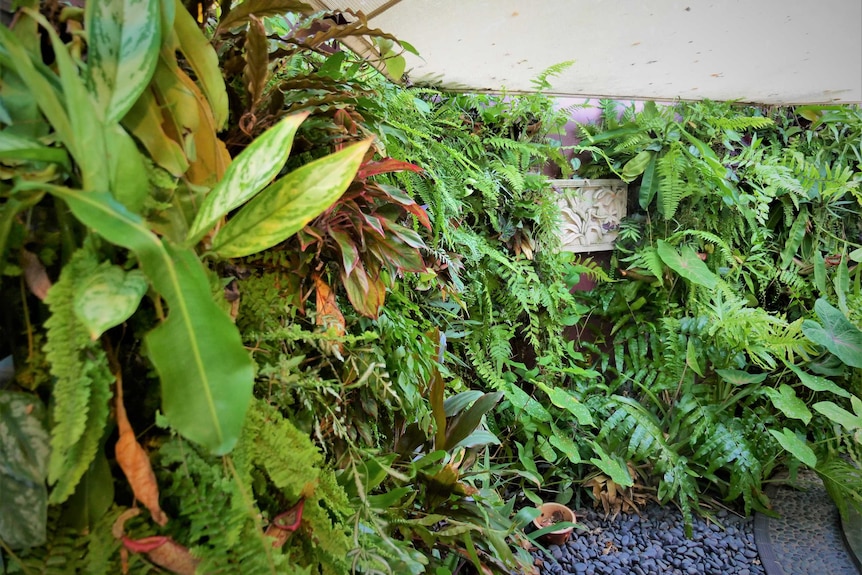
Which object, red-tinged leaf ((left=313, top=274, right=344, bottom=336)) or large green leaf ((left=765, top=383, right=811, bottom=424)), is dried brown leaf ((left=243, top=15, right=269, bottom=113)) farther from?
large green leaf ((left=765, top=383, right=811, bottom=424))

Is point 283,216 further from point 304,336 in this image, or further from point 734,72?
point 734,72

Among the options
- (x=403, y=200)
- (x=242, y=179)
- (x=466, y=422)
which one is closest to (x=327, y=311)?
(x=403, y=200)

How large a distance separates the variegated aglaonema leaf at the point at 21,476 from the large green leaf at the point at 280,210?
240mm

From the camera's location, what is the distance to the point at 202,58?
23.4 inches

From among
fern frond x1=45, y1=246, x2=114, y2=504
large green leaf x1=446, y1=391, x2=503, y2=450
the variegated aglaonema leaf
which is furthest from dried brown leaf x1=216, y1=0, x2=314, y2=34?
large green leaf x1=446, y1=391, x2=503, y2=450

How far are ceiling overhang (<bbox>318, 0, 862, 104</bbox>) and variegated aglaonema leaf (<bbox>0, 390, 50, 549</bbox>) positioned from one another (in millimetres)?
1026

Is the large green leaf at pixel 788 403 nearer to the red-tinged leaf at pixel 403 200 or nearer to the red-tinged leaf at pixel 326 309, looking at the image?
the red-tinged leaf at pixel 403 200

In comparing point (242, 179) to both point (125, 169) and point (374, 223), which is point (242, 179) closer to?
point (125, 169)

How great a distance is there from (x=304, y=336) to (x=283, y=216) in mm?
208

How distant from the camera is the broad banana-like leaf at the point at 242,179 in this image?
466mm

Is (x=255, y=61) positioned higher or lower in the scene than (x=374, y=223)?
higher

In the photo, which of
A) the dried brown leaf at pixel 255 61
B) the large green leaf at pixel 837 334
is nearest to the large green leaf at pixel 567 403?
the large green leaf at pixel 837 334

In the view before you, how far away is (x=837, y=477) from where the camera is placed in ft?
6.57

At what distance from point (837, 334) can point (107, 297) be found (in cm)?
273
